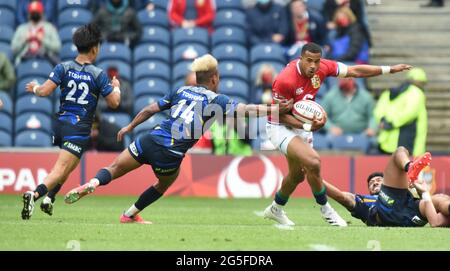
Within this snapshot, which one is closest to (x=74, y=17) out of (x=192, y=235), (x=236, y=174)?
(x=236, y=174)

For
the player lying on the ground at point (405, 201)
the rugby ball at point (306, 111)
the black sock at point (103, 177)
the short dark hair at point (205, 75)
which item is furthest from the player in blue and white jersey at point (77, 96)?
the player lying on the ground at point (405, 201)

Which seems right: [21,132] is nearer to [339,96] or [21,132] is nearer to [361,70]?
[339,96]

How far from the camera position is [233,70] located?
22.2 m

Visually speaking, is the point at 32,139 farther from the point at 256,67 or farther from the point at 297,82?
the point at 297,82

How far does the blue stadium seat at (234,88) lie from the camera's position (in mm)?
21625

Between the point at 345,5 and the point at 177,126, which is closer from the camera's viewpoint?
the point at 177,126

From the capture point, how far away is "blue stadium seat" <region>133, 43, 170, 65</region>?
22500 millimetres

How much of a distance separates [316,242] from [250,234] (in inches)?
34.9

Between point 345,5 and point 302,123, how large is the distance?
35.0 ft

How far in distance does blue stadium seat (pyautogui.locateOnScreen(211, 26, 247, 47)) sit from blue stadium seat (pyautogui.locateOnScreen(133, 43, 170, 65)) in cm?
107
